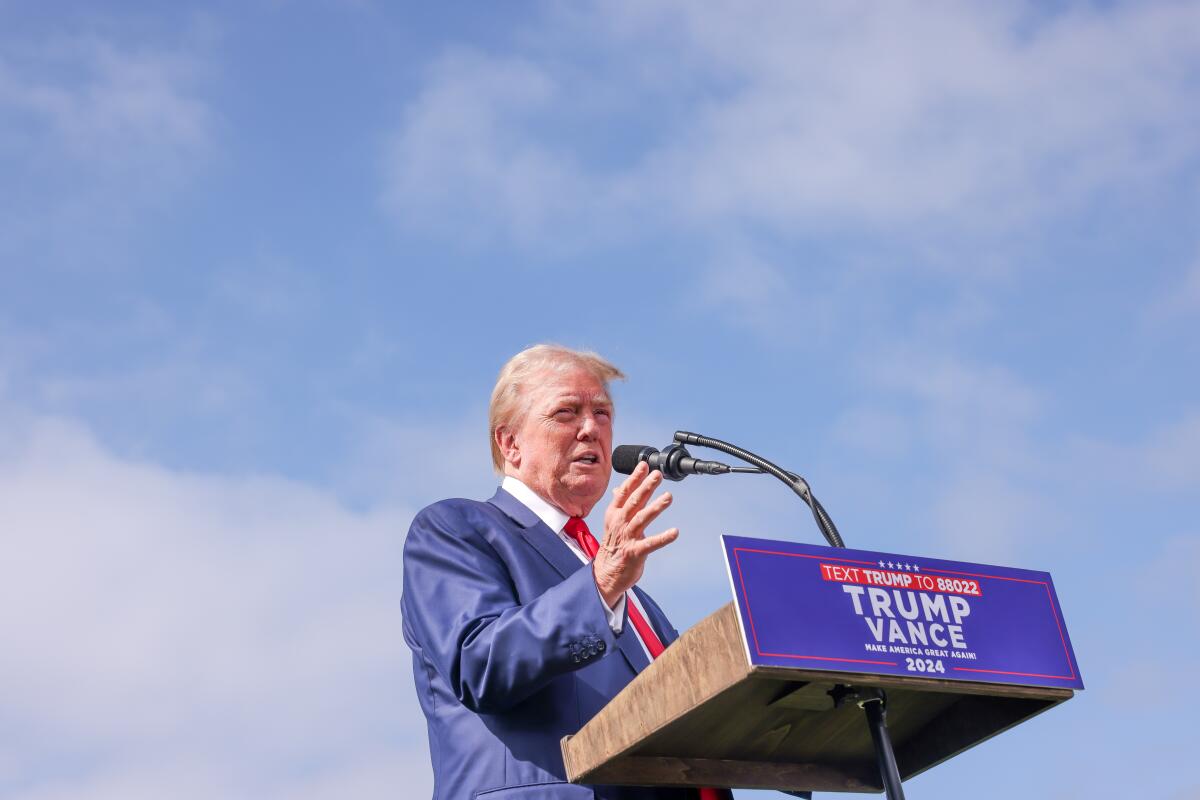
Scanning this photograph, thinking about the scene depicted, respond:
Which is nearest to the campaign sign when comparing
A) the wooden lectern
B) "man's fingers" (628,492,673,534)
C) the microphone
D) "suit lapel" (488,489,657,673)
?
the wooden lectern

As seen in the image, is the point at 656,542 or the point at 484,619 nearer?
the point at 656,542

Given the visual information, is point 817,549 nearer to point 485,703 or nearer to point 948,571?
point 948,571

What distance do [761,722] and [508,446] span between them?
176 cm

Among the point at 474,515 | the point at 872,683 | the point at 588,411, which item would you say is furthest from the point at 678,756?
the point at 588,411

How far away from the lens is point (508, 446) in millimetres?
4301

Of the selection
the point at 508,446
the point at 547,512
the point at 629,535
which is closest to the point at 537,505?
the point at 547,512

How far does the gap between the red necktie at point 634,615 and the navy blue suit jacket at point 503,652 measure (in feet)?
0.22

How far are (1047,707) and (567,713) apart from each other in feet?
3.75

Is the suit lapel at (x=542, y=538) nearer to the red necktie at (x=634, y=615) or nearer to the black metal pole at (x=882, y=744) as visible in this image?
the red necktie at (x=634, y=615)

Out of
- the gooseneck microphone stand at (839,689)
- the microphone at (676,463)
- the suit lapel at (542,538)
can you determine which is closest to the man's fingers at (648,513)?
the gooseneck microphone stand at (839,689)

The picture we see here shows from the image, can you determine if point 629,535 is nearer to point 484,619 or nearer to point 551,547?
point 484,619

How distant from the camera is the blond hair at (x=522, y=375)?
14.1 feet

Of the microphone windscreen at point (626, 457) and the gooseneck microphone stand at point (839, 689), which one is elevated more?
the microphone windscreen at point (626, 457)

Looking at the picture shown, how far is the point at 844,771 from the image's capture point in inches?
123
